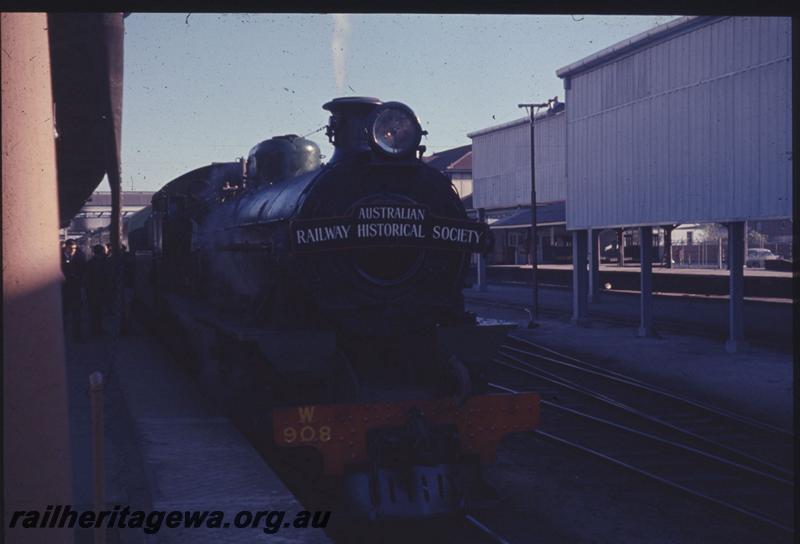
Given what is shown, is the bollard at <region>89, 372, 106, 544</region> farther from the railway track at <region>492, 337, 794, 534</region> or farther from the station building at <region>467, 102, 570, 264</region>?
the station building at <region>467, 102, 570, 264</region>

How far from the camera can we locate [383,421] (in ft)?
20.7

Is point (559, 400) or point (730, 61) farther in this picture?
point (730, 61)

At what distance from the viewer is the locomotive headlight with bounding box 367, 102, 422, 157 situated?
6.87 meters

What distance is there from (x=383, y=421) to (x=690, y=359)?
10.8 meters

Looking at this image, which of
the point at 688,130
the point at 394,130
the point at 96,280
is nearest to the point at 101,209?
the point at 96,280

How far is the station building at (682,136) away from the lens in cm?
1492

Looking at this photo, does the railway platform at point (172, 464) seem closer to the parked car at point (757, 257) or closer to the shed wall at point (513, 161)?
the shed wall at point (513, 161)

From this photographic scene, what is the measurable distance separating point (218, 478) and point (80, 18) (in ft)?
15.0

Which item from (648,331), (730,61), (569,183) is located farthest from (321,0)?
(569,183)

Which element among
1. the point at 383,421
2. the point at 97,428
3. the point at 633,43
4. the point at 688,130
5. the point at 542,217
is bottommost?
the point at 383,421

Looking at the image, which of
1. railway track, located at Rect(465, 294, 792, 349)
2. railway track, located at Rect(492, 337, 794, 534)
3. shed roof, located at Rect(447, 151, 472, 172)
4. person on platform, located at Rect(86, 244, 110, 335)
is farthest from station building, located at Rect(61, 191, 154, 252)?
railway track, located at Rect(492, 337, 794, 534)

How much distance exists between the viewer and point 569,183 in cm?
2234

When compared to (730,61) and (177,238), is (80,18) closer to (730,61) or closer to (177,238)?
(177,238)

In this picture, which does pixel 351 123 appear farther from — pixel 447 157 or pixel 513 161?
pixel 447 157
